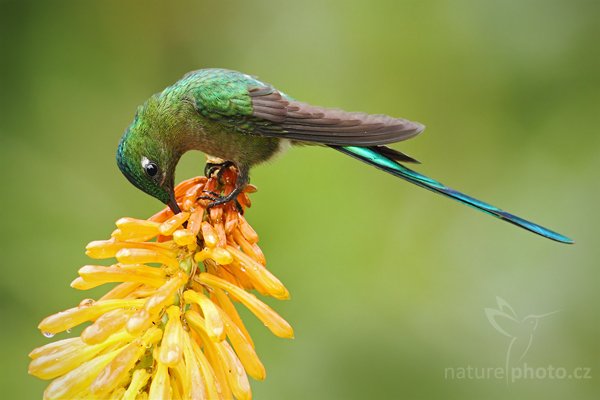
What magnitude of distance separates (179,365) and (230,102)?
171cm

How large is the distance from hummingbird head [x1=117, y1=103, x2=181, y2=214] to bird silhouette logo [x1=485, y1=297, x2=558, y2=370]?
2070 millimetres

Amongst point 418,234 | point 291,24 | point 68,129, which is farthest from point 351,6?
point 68,129

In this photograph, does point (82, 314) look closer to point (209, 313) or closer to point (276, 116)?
point (209, 313)

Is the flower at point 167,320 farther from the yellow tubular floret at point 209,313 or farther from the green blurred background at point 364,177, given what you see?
the green blurred background at point 364,177

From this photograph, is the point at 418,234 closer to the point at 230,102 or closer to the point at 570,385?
the point at 570,385

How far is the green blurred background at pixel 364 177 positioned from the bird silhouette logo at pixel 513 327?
0.05 metres

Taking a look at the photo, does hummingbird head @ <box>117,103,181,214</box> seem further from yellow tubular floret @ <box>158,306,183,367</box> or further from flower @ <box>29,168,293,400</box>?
yellow tubular floret @ <box>158,306,183,367</box>

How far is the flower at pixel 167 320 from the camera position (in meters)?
2.41

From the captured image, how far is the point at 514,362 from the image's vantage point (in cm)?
441

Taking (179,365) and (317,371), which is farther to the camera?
(317,371)

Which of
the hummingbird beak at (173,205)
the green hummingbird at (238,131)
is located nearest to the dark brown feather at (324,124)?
the green hummingbird at (238,131)

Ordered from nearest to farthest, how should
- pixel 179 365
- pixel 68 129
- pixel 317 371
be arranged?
pixel 179 365
pixel 317 371
pixel 68 129

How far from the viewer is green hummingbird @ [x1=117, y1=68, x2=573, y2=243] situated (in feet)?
11.0

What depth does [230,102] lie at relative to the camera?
3.83 metres
